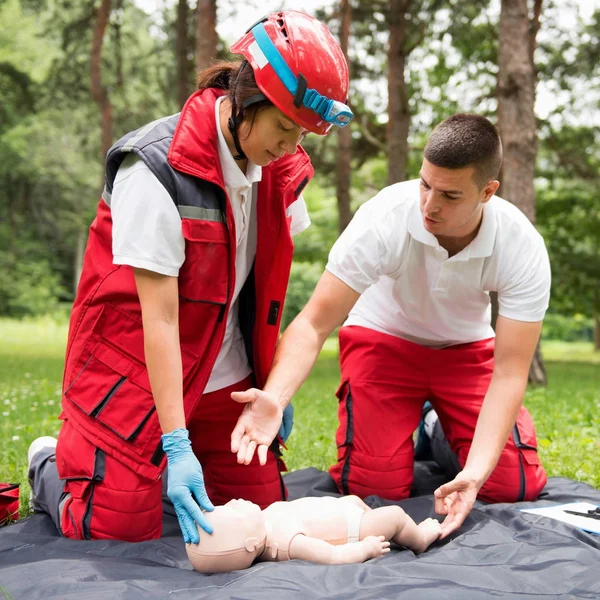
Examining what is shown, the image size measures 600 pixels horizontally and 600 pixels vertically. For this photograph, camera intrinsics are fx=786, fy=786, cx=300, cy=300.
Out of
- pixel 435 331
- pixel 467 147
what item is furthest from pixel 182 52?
pixel 467 147

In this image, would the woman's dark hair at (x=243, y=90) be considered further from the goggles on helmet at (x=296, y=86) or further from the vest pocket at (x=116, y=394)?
the vest pocket at (x=116, y=394)

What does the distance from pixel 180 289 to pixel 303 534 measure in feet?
3.15

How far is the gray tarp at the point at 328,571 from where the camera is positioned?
2.26m

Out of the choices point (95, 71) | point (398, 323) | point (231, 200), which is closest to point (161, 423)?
point (231, 200)

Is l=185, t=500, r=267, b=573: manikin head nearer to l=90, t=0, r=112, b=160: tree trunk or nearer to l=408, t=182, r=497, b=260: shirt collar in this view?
l=408, t=182, r=497, b=260: shirt collar

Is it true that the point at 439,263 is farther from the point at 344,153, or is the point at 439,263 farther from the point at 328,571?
the point at 344,153

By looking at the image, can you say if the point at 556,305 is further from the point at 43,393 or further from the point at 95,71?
the point at 43,393

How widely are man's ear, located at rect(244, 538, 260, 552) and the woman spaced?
169mm

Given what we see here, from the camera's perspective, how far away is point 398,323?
387cm

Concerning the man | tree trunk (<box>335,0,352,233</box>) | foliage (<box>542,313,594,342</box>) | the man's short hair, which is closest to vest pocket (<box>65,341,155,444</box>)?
the man

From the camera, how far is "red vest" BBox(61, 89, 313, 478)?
2.70m

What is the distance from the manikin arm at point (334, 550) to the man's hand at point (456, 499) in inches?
15.2

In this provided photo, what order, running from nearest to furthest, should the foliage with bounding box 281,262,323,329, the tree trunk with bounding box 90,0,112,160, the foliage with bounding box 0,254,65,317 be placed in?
the tree trunk with bounding box 90,0,112,160 → the foliage with bounding box 281,262,323,329 → the foliage with bounding box 0,254,65,317

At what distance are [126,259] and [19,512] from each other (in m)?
1.43
